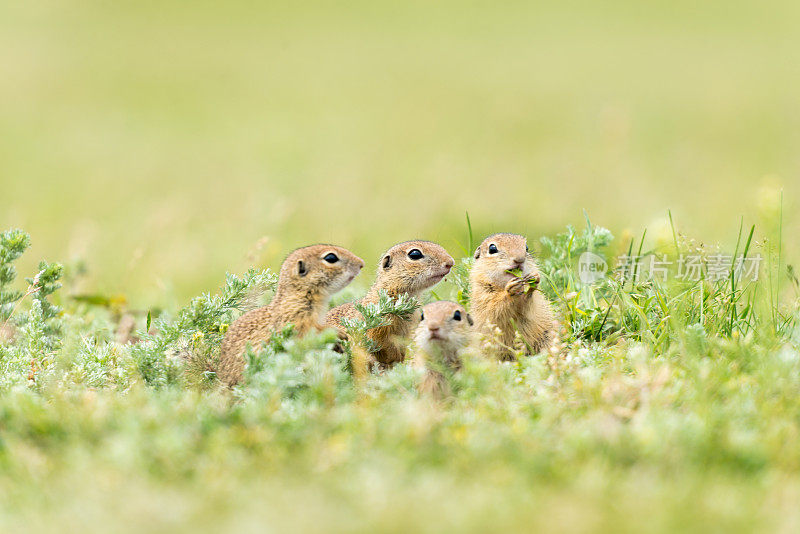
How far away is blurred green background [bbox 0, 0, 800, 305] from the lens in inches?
488

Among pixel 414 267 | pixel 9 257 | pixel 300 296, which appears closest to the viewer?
pixel 300 296

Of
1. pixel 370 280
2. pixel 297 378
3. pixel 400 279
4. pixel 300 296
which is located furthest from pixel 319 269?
pixel 370 280

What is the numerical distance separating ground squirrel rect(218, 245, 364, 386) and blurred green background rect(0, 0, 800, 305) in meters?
1.31

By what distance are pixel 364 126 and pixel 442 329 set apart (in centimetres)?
1908

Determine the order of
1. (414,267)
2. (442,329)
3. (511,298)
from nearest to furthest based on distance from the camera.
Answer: (442,329) → (511,298) → (414,267)

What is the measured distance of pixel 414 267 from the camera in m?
5.84

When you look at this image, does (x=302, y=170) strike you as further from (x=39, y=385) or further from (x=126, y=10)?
(x=126, y=10)

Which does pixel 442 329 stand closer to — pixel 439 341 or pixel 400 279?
pixel 439 341

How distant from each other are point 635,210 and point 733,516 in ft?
35.4

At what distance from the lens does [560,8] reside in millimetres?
46781

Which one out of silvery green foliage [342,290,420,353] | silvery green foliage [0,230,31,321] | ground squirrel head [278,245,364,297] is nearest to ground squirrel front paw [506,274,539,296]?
silvery green foliage [342,290,420,353]

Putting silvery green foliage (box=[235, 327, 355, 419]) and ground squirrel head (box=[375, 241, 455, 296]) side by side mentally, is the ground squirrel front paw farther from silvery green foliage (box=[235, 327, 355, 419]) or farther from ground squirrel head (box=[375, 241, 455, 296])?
silvery green foliage (box=[235, 327, 355, 419])

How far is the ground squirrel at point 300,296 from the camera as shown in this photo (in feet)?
17.1

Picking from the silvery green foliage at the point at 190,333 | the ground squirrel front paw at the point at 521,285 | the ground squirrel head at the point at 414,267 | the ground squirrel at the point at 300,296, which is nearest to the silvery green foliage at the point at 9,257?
the silvery green foliage at the point at 190,333
